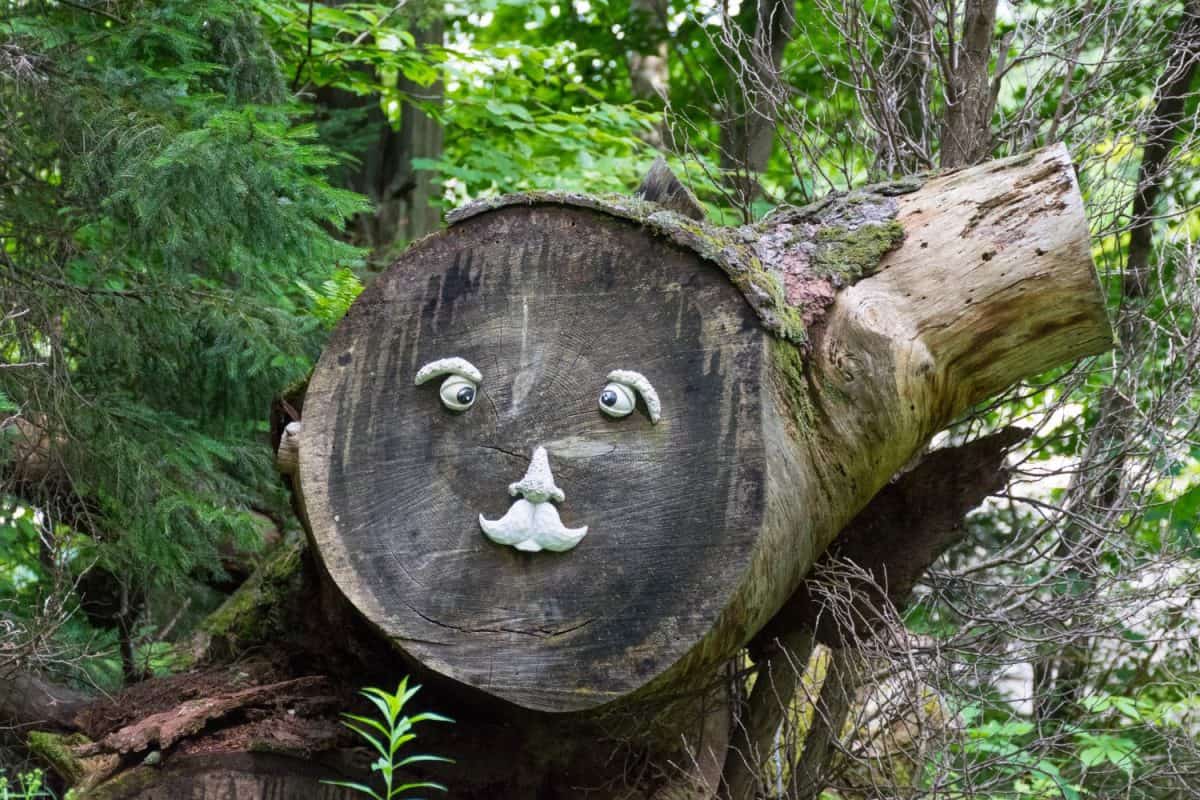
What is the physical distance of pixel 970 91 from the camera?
14.8 feet

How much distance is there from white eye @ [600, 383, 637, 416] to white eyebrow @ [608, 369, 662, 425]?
0.07 ft

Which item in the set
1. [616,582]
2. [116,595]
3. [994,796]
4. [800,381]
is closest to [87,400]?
[116,595]

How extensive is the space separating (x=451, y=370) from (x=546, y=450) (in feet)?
1.07

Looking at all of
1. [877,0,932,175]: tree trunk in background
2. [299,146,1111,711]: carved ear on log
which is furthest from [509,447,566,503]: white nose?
[877,0,932,175]: tree trunk in background

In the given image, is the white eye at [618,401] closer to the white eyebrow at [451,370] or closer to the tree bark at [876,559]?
the white eyebrow at [451,370]

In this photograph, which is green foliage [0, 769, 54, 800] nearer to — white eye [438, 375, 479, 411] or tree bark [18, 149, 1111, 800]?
tree bark [18, 149, 1111, 800]

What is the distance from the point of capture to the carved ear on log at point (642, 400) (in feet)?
9.20

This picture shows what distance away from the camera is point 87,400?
4.34 meters

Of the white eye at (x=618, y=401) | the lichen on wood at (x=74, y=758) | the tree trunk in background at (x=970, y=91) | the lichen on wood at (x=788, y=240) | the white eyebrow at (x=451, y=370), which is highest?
the tree trunk in background at (x=970, y=91)

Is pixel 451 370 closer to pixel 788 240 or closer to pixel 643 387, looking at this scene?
pixel 643 387

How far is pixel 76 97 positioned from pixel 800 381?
3012 millimetres

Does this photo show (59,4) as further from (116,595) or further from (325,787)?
(325,787)

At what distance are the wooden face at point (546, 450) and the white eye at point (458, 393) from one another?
0.03 metres

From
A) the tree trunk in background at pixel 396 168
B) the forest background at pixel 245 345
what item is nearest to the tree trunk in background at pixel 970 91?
the forest background at pixel 245 345
